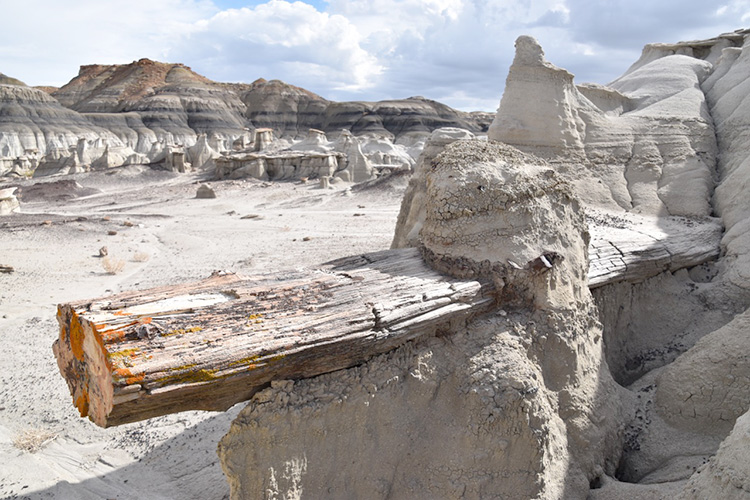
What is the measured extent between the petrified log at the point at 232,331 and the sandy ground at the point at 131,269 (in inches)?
49.6

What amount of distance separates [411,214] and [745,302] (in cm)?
351

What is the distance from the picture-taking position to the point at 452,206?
3.50 m

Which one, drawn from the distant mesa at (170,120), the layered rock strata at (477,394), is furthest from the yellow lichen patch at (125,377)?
the distant mesa at (170,120)

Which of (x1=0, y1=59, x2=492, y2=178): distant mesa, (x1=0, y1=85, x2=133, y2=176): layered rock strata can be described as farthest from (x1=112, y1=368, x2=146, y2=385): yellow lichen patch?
(x1=0, y1=85, x2=133, y2=176): layered rock strata

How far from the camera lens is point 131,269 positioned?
1002cm

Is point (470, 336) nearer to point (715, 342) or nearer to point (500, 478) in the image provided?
point (500, 478)

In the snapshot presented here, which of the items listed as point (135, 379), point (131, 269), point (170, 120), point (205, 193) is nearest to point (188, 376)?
point (135, 379)

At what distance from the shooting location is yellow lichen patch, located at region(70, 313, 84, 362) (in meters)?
2.39

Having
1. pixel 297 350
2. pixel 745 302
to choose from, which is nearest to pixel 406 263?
pixel 297 350

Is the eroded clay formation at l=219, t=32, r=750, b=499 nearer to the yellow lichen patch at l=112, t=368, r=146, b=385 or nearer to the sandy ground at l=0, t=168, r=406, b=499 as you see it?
the yellow lichen patch at l=112, t=368, r=146, b=385

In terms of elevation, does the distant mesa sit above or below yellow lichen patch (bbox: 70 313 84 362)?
above

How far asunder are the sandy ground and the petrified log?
1.26 meters

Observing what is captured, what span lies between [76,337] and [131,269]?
8324 millimetres

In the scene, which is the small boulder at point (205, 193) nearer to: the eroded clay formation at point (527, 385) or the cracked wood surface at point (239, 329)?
the eroded clay formation at point (527, 385)
